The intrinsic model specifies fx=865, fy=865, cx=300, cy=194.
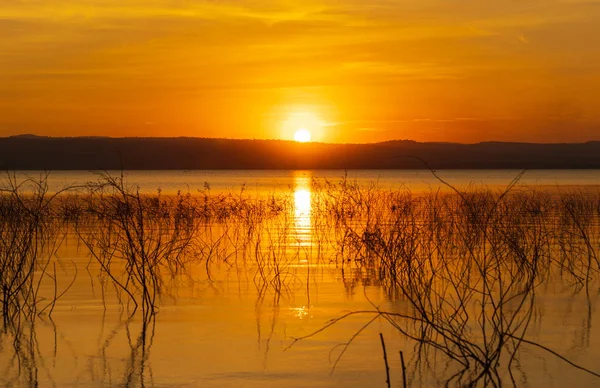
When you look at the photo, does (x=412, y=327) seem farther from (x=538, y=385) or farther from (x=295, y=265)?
(x=295, y=265)

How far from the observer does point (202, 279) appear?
13.6m

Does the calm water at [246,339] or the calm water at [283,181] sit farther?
the calm water at [283,181]

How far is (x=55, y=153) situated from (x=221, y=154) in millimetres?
31957

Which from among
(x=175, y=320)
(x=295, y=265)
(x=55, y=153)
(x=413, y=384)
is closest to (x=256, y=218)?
(x=295, y=265)

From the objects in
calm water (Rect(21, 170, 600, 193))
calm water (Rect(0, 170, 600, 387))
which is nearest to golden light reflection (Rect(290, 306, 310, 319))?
calm water (Rect(0, 170, 600, 387))

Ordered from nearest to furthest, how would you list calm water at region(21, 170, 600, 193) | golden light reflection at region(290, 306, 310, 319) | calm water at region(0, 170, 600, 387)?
calm water at region(0, 170, 600, 387) < golden light reflection at region(290, 306, 310, 319) < calm water at region(21, 170, 600, 193)

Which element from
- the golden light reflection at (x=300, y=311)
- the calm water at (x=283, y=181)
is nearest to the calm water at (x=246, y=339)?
the golden light reflection at (x=300, y=311)

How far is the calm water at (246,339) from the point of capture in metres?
7.71

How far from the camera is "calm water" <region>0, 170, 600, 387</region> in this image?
7.71 metres

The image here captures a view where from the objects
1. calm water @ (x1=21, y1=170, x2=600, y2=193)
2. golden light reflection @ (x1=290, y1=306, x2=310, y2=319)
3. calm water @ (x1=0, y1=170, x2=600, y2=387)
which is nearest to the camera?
calm water @ (x1=0, y1=170, x2=600, y2=387)

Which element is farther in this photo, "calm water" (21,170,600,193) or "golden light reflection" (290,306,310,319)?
"calm water" (21,170,600,193)

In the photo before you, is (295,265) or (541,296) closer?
(541,296)

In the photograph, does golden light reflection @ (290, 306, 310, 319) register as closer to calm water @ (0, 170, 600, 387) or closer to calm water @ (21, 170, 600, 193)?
calm water @ (0, 170, 600, 387)

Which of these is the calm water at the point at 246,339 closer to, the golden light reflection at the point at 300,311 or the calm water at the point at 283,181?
the golden light reflection at the point at 300,311
